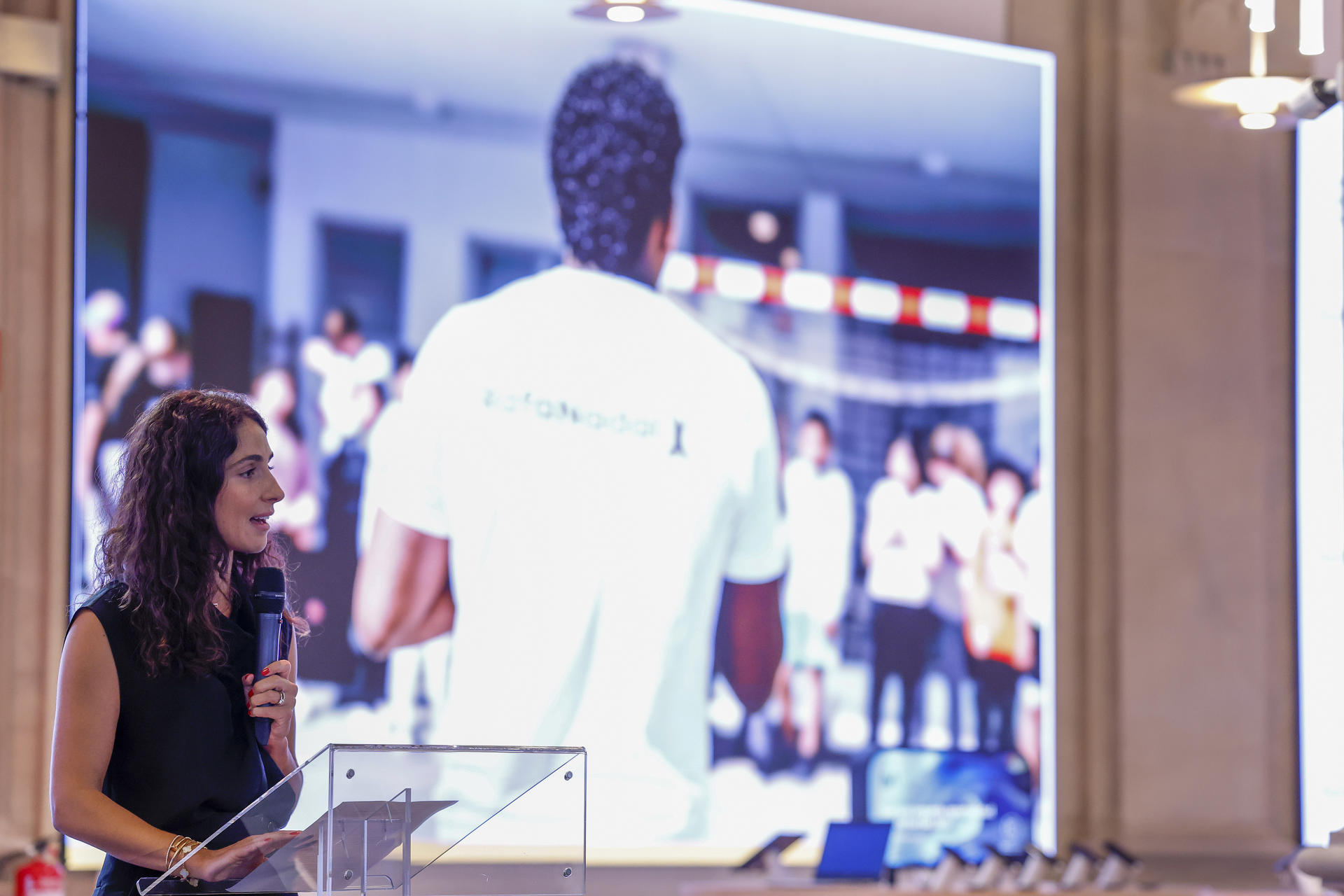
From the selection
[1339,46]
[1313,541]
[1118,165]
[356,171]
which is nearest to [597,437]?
[356,171]

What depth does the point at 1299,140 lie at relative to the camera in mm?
6289

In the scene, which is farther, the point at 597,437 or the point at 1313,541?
the point at 1313,541

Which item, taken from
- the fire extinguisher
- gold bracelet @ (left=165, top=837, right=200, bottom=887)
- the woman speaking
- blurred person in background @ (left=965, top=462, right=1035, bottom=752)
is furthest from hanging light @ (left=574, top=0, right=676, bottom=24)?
the fire extinguisher

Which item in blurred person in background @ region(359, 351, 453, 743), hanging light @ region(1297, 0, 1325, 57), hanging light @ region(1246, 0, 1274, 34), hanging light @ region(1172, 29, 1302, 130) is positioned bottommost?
blurred person in background @ region(359, 351, 453, 743)

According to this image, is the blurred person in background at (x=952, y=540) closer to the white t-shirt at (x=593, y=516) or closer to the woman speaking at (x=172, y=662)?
the white t-shirt at (x=593, y=516)

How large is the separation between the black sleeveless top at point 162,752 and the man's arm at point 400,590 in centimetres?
267

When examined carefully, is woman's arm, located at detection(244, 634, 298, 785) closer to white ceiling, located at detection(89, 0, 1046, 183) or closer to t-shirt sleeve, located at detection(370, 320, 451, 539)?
t-shirt sleeve, located at detection(370, 320, 451, 539)

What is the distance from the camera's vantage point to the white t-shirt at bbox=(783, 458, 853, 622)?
5.35 metres

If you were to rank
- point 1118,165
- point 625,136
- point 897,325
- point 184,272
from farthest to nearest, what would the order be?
point 1118,165, point 897,325, point 625,136, point 184,272

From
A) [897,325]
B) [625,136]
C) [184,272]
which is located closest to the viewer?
[184,272]

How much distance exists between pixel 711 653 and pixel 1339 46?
12.4 ft

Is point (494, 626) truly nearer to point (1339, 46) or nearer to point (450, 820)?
point (450, 820)

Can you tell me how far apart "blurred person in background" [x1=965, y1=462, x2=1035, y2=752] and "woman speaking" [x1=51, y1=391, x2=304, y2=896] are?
12.5 ft

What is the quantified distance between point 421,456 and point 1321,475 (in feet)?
12.3
